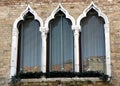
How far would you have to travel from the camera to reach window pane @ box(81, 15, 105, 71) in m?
11.7

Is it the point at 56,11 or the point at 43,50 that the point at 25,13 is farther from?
the point at 43,50

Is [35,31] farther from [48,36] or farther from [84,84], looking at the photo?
[84,84]

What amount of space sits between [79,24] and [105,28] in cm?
82

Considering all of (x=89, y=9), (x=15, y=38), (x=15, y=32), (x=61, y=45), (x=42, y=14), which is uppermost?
(x=89, y=9)

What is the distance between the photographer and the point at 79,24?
11.9 m

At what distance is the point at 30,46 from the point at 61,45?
1.01 metres

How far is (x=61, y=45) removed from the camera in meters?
12.0

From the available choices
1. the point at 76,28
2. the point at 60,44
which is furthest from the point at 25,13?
the point at 76,28

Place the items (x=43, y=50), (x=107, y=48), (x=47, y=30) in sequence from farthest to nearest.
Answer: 1. (x=47, y=30)
2. (x=43, y=50)
3. (x=107, y=48)

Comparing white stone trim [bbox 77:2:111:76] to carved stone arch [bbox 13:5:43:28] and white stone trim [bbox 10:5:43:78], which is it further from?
white stone trim [bbox 10:5:43:78]

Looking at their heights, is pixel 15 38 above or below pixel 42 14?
below

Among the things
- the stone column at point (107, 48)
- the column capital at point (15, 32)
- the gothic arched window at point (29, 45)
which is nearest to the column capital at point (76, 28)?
the stone column at point (107, 48)

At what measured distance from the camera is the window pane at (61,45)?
1179 centimetres

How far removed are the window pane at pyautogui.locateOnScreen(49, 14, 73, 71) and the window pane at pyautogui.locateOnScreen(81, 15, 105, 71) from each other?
1.42 feet
